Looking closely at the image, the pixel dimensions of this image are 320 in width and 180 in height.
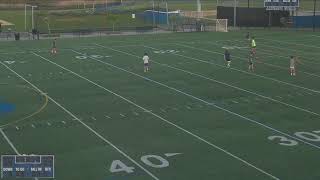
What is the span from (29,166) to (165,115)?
37.8 ft

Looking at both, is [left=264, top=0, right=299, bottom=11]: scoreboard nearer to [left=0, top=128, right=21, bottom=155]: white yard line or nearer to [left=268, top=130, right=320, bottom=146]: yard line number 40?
A: [left=268, top=130, right=320, bottom=146]: yard line number 40

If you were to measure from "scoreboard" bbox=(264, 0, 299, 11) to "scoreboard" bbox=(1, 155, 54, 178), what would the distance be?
1955 inches

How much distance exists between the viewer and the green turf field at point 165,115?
1572 cm

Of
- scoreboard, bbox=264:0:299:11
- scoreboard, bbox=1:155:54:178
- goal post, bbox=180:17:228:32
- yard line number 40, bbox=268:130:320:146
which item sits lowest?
yard line number 40, bbox=268:130:320:146

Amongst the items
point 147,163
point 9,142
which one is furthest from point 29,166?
point 9,142

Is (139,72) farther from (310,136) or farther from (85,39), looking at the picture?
(85,39)

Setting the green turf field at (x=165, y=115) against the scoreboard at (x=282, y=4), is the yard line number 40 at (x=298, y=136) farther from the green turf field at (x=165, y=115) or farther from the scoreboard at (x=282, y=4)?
the scoreboard at (x=282, y=4)

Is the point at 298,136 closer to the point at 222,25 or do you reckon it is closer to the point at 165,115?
the point at 165,115

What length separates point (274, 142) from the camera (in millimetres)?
17766

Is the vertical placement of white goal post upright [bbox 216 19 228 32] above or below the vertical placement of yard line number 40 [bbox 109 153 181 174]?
above

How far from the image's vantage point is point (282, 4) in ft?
189

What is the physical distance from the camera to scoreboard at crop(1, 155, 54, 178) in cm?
1030

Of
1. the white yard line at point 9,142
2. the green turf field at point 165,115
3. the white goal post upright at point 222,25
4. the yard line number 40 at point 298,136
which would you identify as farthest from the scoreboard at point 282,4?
the white yard line at point 9,142

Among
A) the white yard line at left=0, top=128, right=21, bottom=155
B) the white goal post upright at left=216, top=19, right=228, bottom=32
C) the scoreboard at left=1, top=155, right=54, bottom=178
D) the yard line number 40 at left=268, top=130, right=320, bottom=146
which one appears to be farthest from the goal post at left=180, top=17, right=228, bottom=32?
the scoreboard at left=1, top=155, right=54, bottom=178
